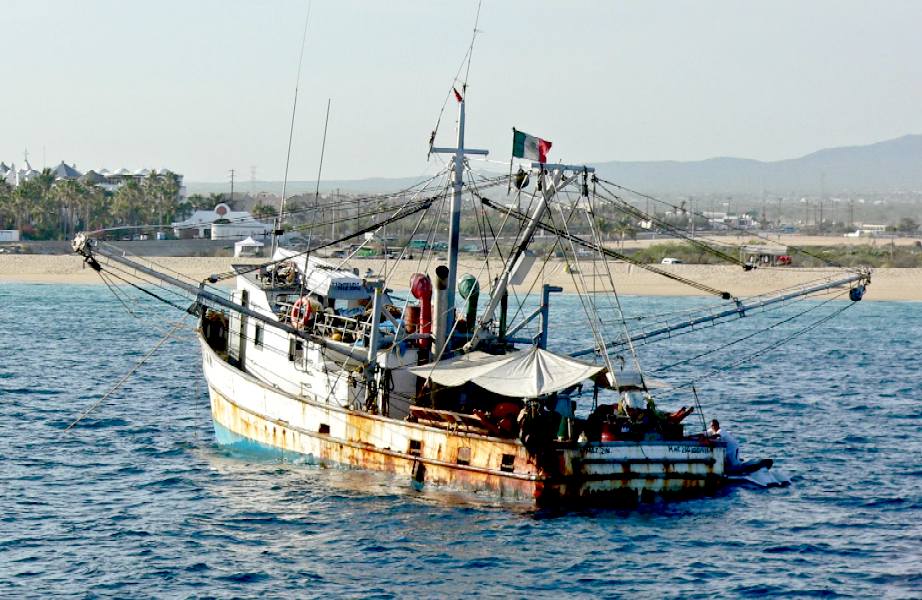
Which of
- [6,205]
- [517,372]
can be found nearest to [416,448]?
[517,372]

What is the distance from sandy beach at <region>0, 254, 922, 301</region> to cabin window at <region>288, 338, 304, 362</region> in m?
72.4

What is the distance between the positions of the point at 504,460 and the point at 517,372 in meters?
2.32

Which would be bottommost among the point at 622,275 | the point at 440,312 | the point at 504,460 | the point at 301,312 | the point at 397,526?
the point at 397,526

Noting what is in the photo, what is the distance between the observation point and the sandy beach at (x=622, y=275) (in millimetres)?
118938

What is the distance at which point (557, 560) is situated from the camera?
29.7 metres

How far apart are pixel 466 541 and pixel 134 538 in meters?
7.66

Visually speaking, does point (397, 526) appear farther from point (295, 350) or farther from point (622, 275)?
point (622, 275)

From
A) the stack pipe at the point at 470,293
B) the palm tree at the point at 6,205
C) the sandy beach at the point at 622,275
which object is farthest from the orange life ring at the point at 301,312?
the palm tree at the point at 6,205

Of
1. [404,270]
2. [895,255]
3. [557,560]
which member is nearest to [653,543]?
[557,560]

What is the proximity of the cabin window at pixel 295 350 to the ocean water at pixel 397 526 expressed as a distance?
3152 mm

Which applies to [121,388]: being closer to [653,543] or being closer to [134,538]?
[134,538]

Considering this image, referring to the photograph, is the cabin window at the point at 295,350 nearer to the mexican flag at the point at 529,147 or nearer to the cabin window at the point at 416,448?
the cabin window at the point at 416,448

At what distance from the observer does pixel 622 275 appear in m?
129

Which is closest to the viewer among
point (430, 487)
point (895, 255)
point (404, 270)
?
point (430, 487)
